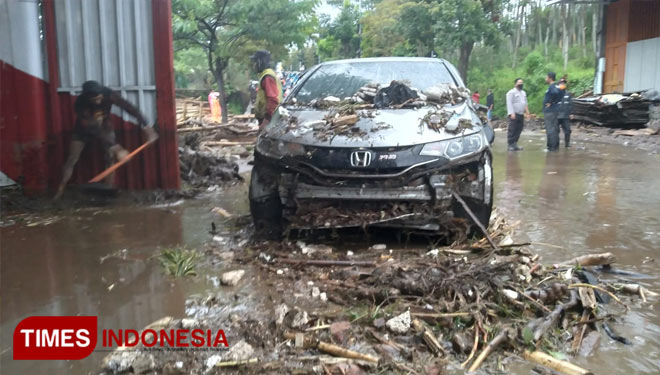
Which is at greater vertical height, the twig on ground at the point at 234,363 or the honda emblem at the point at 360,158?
the honda emblem at the point at 360,158

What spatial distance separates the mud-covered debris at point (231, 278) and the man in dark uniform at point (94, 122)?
3413 mm

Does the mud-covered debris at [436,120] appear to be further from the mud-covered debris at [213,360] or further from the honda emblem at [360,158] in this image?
the mud-covered debris at [213,360]

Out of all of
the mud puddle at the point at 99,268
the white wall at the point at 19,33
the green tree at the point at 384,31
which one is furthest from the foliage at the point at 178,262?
the green tree at the point at 384,31

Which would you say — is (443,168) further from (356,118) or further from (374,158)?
(356,118)

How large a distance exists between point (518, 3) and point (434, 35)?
485cm

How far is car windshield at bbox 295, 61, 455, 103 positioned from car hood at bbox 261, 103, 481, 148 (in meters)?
0.61

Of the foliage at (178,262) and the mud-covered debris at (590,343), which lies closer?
the mud-covered debris at (590,343)

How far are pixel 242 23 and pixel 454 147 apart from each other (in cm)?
1382

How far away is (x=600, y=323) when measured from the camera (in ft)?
10.4

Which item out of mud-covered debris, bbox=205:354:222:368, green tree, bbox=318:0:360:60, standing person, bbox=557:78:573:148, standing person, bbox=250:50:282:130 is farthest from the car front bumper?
green tree, bbox=318:0:360:60

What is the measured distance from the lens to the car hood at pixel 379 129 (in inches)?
169

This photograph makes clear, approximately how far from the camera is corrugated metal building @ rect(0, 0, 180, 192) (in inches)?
253

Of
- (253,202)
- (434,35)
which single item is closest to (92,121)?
(253,202)

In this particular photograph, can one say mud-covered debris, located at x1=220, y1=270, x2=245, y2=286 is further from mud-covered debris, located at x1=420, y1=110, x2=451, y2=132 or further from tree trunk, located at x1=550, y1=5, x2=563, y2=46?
tree trunk, located at x1=550, y1=5, x2=563, y2=46
